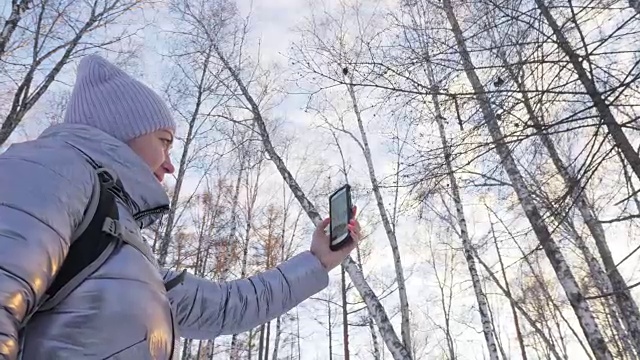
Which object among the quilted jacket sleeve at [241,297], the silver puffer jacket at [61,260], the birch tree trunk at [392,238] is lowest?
the silver puffer jacket at [61,260]

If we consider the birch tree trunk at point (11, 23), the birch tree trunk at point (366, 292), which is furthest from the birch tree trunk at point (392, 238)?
the birch tree trunk at point (11, 23)

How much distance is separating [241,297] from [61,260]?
0.93 meters

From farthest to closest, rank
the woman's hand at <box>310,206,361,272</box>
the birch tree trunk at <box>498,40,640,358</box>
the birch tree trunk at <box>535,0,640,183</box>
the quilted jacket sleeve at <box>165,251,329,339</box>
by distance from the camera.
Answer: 1. the birch tree trunk at <box>498,40,640,358</box>
2. the birch tree trunk at <box>535,0,640,183</box>
3. the woman's hand at <box>310,206,361,272</box>
4. the quilted jacket sleeve at <box>165,251,329,339</box>

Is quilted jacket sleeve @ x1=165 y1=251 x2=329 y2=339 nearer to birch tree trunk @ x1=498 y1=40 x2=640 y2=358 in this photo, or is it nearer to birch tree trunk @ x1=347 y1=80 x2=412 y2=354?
birch tree trunk @ x1=498 y1=40 x2=640 y2=358

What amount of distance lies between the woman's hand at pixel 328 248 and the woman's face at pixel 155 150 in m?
0.73

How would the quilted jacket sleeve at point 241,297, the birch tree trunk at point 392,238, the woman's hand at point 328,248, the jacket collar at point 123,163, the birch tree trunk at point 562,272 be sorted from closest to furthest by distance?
1. the jacket collar at point 123,163
2. the quilted jacket sleeve at point 241,297
3. the woman's hand at point 328,248
4. the birch tree trunk at point 562,272
5. the birch tree trunk at point 392,238

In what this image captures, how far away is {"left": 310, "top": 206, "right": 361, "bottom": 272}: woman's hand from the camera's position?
1.85 metres

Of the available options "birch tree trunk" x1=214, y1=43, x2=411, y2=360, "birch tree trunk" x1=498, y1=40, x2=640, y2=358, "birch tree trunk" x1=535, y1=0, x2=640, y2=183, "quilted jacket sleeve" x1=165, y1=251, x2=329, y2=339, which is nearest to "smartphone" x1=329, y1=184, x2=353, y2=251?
"quilted jacket sleeve" x1=165, y1=251, x2=329, y2=339

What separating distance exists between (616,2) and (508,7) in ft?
2.12

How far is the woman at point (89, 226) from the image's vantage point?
800mm

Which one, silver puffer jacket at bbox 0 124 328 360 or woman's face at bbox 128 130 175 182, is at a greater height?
woman's face at bbox 128 130 175 182

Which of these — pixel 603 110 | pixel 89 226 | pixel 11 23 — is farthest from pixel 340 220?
pixel 11 23

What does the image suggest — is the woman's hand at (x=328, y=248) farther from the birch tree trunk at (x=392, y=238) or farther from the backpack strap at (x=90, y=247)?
the birch tree trunk at (x=392, y=238)

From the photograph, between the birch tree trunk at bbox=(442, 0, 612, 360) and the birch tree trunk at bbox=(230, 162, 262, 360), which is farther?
the birch tree trunk at bbox=(230, 162, 262, 360)
